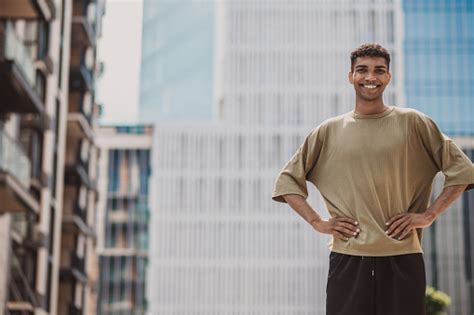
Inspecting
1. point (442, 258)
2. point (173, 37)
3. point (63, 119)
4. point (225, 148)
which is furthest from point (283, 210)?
point (63, 119)

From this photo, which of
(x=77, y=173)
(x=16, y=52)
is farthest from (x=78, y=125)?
(x=16, y=52)

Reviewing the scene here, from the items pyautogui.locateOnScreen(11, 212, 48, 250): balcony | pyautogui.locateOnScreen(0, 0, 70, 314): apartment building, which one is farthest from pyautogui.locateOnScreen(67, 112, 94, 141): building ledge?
pyautogui.locateOnScreen(11, 212, 48, 250): balcony

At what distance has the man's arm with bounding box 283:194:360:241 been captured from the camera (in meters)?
4.72

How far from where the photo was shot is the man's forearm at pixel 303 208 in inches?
190

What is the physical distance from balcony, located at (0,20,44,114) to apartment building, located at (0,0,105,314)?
1.0 inches

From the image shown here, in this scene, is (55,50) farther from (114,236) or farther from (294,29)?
(114,236)

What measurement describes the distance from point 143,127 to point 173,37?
59.2 feet

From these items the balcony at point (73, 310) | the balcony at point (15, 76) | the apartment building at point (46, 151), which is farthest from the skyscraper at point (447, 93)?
the balcony at point (15, 76)

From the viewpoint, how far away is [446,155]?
15.7ft

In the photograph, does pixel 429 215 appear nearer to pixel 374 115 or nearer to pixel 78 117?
pixel 374 115

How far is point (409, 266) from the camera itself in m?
4.67

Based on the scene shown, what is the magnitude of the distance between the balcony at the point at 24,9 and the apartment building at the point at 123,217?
7751 centimetres

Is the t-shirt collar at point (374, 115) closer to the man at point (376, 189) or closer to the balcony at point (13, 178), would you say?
the man at point (376, 189)

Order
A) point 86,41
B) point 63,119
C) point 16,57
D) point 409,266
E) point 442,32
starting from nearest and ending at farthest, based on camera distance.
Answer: point 409,266
point 16,57
point 63,119
point 86,41
point 442,32
